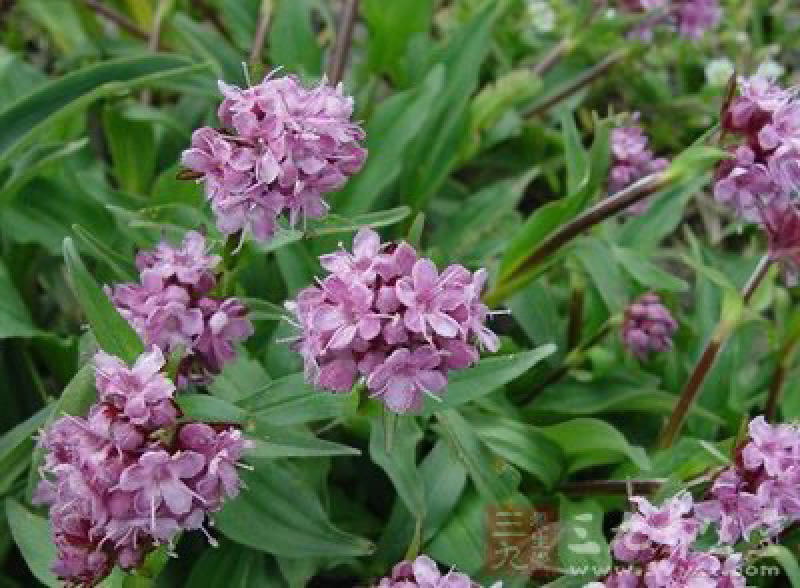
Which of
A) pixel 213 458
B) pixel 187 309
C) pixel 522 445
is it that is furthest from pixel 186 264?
pixel 522 445

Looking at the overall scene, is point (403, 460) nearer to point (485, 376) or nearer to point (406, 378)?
point (485, 376)

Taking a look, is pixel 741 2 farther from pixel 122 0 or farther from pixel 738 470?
pixel 738 470

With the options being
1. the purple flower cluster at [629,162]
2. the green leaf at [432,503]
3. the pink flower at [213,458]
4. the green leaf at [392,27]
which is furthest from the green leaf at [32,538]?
the green leaf at [392,27]

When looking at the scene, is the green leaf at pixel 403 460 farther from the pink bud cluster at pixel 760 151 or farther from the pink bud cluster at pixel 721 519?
the pink bud cluster at pixel 760 151

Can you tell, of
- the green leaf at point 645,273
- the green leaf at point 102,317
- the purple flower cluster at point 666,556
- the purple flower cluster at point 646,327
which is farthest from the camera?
the purple flower cluster at point 646,327

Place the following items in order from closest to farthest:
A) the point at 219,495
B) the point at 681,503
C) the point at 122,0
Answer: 1. the point at 219,495
2. the point at 681,503
3. the point at 122,0

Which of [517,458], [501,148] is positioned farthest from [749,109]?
[501,148]
